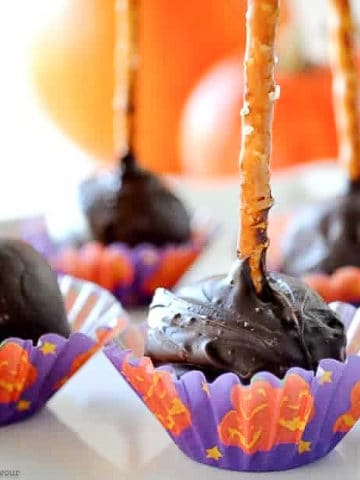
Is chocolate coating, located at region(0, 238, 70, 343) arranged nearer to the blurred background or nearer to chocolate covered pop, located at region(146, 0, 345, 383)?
chocolate covered pop, located at region(146, 0, 345, 383)

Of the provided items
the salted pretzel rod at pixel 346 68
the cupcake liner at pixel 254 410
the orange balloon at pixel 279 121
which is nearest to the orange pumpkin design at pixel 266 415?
the cupcake liner at pixel 254 410

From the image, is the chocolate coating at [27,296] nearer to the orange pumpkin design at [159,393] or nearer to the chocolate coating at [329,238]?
the orange pumpkin design at [159,393]

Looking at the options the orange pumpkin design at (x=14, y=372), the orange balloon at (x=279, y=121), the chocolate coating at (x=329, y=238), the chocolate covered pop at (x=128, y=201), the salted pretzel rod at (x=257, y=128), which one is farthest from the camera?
the orange balloon at (x=279, y=121)

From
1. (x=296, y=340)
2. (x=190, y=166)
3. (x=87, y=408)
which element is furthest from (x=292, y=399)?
(x=190, y=166)

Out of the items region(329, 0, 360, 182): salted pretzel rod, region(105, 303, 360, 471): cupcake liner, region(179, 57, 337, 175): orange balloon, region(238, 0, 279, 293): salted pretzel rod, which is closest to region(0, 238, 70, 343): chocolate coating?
region(105, 303, 360, 471): cupcake liner

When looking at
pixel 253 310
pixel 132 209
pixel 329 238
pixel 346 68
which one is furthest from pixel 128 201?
pixel 253 310

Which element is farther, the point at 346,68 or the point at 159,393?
the point at 346,68

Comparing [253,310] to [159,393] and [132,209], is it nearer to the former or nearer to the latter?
[159,393]
